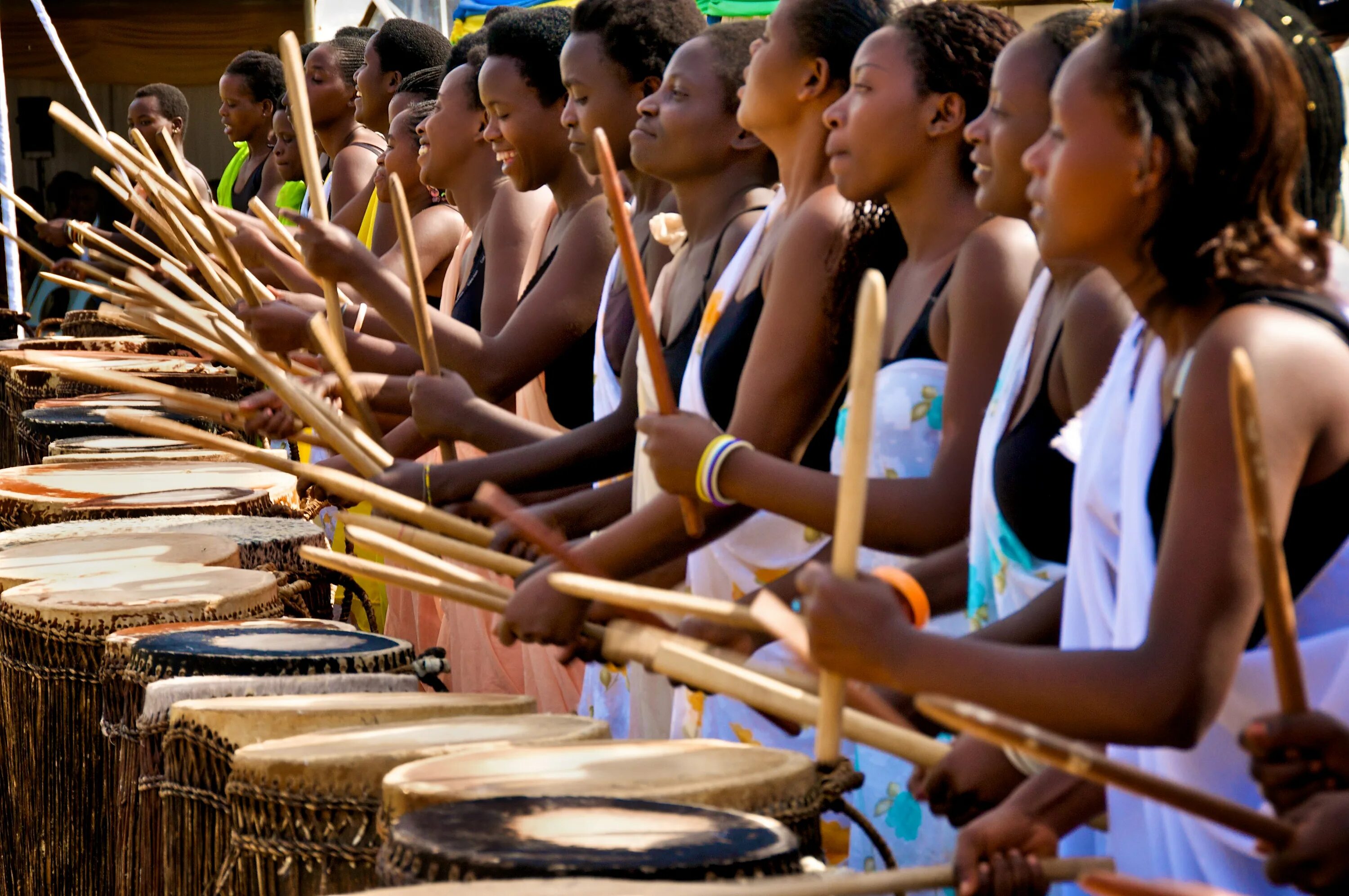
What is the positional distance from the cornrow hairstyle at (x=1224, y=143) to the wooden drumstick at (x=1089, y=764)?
0.49m

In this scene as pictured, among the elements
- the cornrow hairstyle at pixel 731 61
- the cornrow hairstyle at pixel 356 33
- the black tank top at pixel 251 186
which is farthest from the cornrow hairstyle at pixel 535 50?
the black tank top at pixel 251 186

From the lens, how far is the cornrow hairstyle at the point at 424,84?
17.3 feet

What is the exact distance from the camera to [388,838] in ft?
5.71

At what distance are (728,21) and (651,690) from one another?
118cm

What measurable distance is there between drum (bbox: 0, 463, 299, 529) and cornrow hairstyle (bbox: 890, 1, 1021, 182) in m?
2.24

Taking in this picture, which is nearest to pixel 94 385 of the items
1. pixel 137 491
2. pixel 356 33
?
pixel 356 33

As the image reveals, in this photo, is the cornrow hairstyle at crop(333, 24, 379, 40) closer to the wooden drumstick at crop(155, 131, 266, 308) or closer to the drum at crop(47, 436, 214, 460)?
the drum at crop(47, 436, 214, 460)

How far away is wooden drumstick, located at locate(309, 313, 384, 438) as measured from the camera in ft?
10.5

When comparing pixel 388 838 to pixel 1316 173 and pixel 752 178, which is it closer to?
pixel 1316 173

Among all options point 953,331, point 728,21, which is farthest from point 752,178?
point 953,331

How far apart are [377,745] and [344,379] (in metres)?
1.28

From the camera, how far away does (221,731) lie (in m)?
2.27

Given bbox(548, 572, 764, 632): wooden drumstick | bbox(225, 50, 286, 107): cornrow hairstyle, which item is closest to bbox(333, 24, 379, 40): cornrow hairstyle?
bbox(225, 50, 286, 107): cornrow hairstyle

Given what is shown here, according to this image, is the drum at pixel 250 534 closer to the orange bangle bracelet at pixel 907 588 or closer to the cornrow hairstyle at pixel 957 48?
the cornrow hairstyle at pixel 957 48
